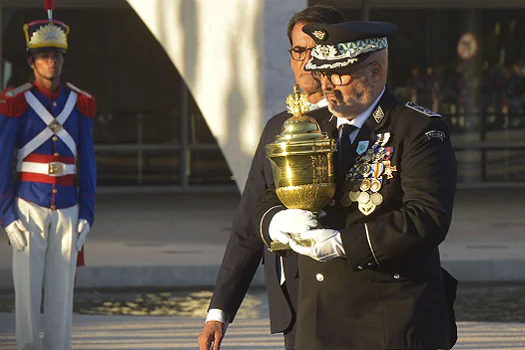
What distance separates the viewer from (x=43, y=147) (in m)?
6.99

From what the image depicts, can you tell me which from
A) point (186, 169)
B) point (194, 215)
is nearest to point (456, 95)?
point (186, 169)

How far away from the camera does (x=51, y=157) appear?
7.01 metres

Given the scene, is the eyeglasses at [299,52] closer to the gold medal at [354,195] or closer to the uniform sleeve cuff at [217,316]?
the uniform sleeve cuff at [217,316]

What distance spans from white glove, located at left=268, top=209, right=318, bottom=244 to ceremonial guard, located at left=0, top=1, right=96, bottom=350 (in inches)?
145

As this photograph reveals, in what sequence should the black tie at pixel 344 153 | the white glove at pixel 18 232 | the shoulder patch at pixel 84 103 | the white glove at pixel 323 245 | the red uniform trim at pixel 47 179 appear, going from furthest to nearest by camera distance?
the shoulder patch at pixel 84 103
the red uniform trim at pixel 47 179
the white glove at pixel 18 232
the black tie at pixel 344 153
the white glove at pixel 323 245

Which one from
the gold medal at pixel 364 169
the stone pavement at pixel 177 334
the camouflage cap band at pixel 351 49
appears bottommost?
the stone pavement at pixel 177 334

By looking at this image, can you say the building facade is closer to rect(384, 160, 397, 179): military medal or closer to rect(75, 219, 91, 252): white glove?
rect(75, 219, 91, 252): white glove

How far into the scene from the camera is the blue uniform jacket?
22.7ft

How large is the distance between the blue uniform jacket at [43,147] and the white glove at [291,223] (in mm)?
3682

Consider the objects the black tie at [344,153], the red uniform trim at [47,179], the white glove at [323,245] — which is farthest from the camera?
the red uniform trim at [47,179]

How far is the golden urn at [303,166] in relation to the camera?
3354 mm

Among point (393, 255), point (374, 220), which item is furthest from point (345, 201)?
point (393, 255)

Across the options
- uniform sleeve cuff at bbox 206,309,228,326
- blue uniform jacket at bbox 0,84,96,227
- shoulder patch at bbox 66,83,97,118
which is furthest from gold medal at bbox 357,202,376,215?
shoulder patch at bbox 66,83,97,118

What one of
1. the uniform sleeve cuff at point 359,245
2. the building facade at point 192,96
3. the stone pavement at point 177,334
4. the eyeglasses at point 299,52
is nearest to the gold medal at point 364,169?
the uniform sleeve cuff at point 359,245
